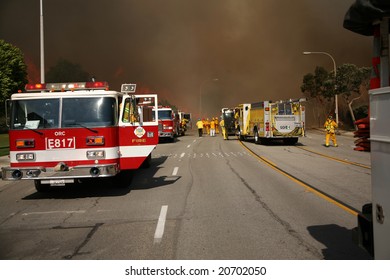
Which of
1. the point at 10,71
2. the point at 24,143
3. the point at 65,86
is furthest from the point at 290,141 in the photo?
the point at 10,71

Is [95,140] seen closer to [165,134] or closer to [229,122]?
[165,134]

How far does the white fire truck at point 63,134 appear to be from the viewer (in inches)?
330

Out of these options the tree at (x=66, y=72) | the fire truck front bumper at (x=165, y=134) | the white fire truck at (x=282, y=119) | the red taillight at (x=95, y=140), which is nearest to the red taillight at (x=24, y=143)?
the red taillight at (x=95, y=140)

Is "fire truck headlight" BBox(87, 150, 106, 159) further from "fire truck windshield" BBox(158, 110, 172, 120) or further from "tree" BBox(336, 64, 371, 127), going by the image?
"tree" BBox(336, 64, 371, 127)

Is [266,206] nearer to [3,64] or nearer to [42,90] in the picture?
[42,90]

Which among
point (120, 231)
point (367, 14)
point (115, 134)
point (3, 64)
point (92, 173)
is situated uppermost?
point (3, 64)

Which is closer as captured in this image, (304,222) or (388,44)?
(388,44)

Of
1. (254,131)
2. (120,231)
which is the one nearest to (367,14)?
(120,231)

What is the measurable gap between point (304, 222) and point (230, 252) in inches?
75.8

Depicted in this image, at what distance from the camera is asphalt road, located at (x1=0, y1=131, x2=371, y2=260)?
502 cm

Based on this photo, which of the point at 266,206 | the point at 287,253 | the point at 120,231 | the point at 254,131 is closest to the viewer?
the point at 287,253

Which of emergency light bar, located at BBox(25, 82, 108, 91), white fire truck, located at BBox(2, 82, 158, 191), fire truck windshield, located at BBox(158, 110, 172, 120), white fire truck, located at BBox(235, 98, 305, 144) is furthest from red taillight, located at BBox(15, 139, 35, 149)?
fire truck windshield, located at BBox(158, 110, 172, 120)

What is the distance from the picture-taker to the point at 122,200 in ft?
28.0

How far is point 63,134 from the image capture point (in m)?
8.54
